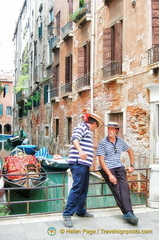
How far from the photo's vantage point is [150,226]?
12.1 ft

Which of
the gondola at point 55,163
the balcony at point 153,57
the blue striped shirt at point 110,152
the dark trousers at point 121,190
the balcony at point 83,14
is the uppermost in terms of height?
the balcony at point 83,14

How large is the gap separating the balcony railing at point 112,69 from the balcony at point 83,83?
1357 mm

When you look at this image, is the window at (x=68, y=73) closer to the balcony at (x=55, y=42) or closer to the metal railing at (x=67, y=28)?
the metal railing at (x=67, y=28)

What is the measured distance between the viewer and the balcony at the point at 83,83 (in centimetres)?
1061

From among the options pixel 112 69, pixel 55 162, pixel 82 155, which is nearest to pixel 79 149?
pixel 82 155

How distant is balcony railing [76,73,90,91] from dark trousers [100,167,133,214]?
683cm

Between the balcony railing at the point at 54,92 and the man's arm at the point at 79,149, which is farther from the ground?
the balcony railing at the point at 54,92

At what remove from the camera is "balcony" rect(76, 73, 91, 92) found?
418 inches

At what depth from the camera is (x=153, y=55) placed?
7012 mm

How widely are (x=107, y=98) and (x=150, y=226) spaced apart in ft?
19.4

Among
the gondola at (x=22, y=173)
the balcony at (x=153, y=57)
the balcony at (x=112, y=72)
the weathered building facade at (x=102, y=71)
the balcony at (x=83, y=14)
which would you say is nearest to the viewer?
the balcony at (x=153, y=57)

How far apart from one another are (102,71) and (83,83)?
5.28ft

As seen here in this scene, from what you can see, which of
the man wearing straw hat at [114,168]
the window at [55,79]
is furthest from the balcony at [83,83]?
the man wearing straw hat at [114,168]

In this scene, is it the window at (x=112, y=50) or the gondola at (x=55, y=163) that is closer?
the window at (x=112, y=50)
